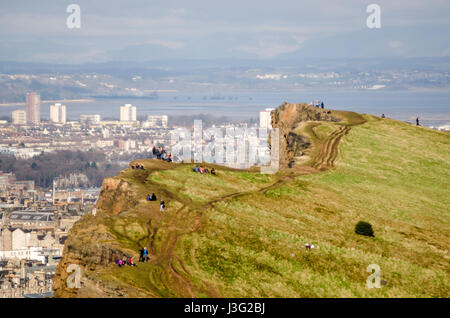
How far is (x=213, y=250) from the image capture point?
38000 millimetres

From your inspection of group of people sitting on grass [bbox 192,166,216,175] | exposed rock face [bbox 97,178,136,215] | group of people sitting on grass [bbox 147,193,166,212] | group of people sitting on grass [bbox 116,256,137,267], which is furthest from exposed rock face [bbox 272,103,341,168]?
group of people sitting on grass [bbox 116,256,137,267]

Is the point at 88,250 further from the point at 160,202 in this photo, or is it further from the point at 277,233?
the point at 277,233

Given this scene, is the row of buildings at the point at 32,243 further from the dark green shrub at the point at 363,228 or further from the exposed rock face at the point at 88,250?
the dark green shrub at the point at 363,228

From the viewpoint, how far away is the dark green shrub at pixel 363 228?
145 ft

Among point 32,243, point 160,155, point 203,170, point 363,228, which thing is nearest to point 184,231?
point 203,170

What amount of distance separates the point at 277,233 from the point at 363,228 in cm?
855

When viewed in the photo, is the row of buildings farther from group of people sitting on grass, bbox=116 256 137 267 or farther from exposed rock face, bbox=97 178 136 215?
group of people sitting on grass, bbox=116 256 137 267

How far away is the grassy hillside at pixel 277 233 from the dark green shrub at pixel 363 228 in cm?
59

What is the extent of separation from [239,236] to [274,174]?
18374 mm

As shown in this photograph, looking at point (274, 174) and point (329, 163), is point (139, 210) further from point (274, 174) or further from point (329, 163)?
point (329, 163)

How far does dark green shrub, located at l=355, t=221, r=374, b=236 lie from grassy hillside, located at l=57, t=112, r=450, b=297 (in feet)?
1.93

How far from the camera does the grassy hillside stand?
3466 cm

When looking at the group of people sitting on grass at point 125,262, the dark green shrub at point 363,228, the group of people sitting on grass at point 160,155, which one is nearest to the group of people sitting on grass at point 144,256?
the group of people sitting on grass at point 125,262

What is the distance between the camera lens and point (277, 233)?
136 feet
